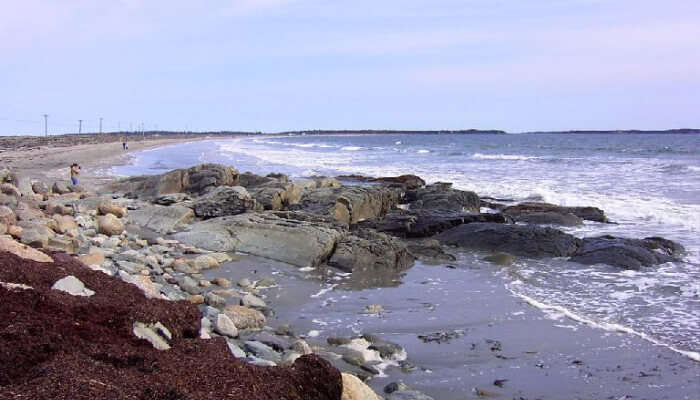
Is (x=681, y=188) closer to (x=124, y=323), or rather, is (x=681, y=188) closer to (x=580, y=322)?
(x=580, y=322)

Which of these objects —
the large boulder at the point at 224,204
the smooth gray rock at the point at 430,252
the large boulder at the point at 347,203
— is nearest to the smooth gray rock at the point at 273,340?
the smooth gray rock at the point at 430,252

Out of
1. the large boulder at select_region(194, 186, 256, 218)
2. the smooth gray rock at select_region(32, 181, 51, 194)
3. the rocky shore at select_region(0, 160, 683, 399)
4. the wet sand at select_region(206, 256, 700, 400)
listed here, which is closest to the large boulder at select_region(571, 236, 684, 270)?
the rocky shore at select_region(0, 160, 683, 399)

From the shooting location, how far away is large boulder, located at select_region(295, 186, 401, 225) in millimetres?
15461

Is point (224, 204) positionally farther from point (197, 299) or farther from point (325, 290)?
point (197, 299)

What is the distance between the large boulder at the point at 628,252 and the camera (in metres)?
11.7

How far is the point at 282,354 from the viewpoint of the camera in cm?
627

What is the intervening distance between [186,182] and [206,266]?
1132cm

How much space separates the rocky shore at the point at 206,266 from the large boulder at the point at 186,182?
0.21 ft

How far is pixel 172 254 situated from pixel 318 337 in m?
4.92

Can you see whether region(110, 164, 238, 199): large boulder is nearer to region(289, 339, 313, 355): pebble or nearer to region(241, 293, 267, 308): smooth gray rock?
region(241, 293, 267, 308): smooth gray rock

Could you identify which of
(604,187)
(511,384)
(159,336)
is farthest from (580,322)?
(604,187)

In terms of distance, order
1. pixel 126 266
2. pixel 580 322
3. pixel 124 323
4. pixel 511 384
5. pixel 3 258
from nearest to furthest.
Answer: pixel 124 323 → pixel 511 384 → pixel 3 258 → pixel 580 322 → pixel 126 266

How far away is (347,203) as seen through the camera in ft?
51.8

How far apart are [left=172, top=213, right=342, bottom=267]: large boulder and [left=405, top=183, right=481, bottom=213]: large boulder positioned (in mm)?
6963
